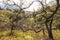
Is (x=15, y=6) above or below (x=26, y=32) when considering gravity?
above

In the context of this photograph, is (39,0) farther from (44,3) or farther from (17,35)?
(17,35)

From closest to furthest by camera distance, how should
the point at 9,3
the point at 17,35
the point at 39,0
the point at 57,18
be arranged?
1. the point at 39,0
2. the point at 9,3
3. the point at 17,35
4. the point at 57,18

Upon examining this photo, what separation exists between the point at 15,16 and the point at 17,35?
121 cm

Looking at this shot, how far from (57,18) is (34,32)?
226cm


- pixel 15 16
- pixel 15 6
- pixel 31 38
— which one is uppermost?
pixel 15 6

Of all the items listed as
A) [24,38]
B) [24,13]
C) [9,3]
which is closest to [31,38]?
[24,38]

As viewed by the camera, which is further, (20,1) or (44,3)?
(20,1)

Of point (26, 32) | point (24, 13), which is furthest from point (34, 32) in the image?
point (24, 13)

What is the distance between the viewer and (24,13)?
11.6 m

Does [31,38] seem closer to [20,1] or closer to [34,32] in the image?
[34,32]

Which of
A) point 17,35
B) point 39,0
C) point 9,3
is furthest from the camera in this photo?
point 17,35

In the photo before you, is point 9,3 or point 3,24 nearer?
point 9,3

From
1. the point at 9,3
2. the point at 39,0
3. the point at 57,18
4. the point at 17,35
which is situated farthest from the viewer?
the point at 57,18

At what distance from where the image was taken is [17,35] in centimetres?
1130
